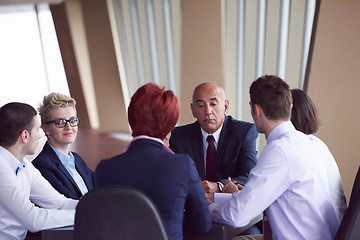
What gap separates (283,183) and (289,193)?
0.08 m

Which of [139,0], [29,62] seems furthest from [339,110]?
[29,62]

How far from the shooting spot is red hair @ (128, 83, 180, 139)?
171cm

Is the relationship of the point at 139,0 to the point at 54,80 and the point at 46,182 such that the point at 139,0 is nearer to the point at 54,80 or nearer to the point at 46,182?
the point at 54,80

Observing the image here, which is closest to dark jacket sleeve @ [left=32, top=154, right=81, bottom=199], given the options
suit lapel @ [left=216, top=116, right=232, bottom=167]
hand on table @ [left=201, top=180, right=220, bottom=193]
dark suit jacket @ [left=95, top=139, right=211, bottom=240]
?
→ hand on table @ [left=201, top=180, right=220, bottom=193]

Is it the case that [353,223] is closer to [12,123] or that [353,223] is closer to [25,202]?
[25,202]

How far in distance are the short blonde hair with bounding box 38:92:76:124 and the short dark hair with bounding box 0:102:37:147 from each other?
1.72ft

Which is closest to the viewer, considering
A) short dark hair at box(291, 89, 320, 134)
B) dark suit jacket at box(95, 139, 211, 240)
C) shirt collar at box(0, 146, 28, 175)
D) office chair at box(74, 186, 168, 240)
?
office chair at box(74, 186, 168, 240)

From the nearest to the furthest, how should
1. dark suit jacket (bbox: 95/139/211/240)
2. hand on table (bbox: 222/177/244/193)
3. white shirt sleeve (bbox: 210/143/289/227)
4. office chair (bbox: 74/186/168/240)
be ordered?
office chair (bbox: 74/186/168/240), dark suit jacket (bbox: 95/139/211/240), white shirt sleeve (bbox: 210/143/289/227), hand on table (bbox: 222/177/244/193)

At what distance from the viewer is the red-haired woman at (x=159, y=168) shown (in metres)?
1.60

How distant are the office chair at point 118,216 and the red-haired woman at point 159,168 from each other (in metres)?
0.10

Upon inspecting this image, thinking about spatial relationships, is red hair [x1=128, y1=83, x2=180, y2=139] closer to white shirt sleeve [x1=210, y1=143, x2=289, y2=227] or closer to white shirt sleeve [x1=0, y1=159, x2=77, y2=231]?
white shirt sleeve [x1=210, y1=143, x2=289, y2=227]

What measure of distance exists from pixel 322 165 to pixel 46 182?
1.51 metres

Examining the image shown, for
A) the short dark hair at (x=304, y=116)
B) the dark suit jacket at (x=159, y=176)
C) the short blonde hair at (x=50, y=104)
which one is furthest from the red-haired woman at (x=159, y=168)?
the short blonde hair at (x=50, y=104)

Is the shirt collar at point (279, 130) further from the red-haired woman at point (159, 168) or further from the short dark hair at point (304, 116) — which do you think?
the red-haired woman at point (159, 168)
